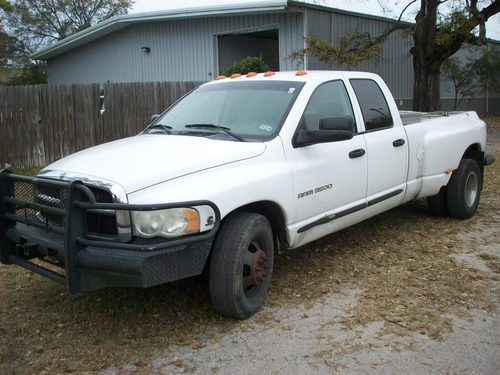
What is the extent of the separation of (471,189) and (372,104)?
231 cm

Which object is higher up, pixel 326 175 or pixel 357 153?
pixel 357 153

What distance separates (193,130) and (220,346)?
1.92 meters

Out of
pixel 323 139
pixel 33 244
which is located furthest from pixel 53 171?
pixel 323 139

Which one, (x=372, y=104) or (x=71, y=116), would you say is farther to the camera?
(x=71, y=116)

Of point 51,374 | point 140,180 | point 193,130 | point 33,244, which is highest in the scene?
point 193,130

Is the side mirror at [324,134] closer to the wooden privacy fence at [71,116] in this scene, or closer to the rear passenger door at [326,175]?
the rear passenger door at [326,175]

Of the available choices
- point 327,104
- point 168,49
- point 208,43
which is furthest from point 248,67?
point 327,104

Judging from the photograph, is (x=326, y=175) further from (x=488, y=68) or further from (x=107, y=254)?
(x=488, y=68)

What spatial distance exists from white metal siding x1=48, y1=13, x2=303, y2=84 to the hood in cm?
1237

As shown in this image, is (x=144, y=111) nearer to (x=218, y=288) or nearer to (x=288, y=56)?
(x=288, y=56)

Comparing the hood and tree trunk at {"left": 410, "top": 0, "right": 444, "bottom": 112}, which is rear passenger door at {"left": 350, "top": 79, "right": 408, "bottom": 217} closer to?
the hood

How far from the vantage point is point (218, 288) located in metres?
3.87

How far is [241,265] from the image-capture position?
12.8ft

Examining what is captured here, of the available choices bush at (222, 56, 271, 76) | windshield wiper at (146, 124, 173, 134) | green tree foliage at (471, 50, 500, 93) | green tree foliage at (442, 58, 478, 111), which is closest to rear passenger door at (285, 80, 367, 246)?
windshield wiper at (146, 124, 173, 134)
